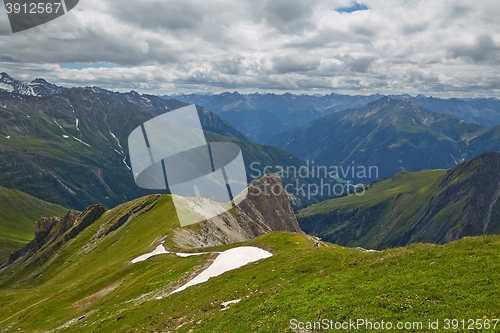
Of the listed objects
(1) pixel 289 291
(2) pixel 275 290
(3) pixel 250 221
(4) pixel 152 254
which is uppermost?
(1) pixel 289 291

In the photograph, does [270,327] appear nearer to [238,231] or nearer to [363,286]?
[363,286]

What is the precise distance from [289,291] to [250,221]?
93.0m

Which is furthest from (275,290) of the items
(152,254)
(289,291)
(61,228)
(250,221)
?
(61,228)

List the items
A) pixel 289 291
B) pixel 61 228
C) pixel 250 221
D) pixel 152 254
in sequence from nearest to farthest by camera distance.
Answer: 1. pixel 289 291
2. pixel 152 254
3. pixel 250 221
4. pixel 61 228

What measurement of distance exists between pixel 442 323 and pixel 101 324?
127 feet

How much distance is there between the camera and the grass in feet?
79.9

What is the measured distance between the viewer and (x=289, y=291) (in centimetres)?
A: 3222

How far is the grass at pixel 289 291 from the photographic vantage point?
24359 mm

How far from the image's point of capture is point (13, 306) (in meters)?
85.7

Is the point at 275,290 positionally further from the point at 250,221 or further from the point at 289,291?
the point at 250,221

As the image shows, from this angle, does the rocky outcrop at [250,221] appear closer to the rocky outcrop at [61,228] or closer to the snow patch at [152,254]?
the snow patch at [152,254]

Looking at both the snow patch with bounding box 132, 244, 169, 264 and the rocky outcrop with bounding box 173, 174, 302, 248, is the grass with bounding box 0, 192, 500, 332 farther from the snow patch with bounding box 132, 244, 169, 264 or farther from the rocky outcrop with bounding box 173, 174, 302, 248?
the rocky outcrop with bounding box 173, 174, 302, 248

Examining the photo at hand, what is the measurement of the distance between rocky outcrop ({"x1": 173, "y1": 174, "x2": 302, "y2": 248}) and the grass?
20.5 metres

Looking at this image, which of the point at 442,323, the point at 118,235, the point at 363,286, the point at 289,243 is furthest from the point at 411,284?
the point at 118,235
